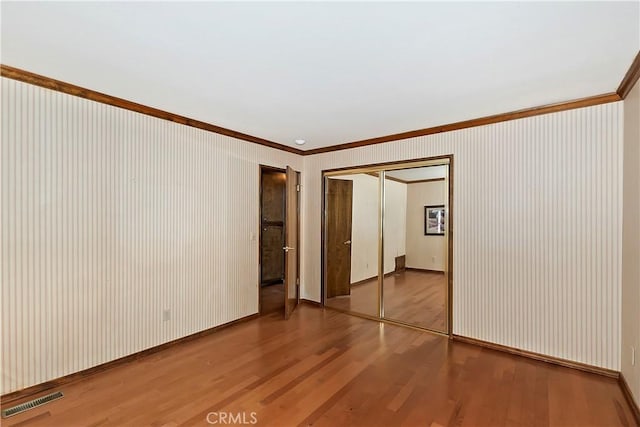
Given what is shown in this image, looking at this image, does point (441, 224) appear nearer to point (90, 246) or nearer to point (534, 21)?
point (534, 21)

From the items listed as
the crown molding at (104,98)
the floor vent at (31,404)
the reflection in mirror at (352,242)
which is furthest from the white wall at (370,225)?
the floor vent at (31,404)

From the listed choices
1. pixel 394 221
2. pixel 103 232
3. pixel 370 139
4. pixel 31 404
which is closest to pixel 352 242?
pixel 394 221

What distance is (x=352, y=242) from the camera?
4.79 metres

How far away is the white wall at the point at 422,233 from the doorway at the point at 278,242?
1.68 m

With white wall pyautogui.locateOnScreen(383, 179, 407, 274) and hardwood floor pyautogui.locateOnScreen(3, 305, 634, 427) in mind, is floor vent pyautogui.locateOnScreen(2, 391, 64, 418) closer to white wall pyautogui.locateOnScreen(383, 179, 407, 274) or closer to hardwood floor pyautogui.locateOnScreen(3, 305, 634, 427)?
hardwood floor pyautogui.locateOnScreen(3, 305, 634, 427)

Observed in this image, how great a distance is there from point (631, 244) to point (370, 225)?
272cm

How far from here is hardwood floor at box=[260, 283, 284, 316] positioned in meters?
4.70

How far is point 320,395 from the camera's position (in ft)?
7.94

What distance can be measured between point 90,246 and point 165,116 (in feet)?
4.88

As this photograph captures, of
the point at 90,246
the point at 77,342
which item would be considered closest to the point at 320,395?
the point at 77,342

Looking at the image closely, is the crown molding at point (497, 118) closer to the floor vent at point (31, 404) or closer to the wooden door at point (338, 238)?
the wooden door at point (338, 238)

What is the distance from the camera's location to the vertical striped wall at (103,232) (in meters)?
2.37

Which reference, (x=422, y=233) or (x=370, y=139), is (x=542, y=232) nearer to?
(x=422, y=233)

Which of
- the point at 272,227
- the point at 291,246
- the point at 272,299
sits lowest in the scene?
the point at 272,299
